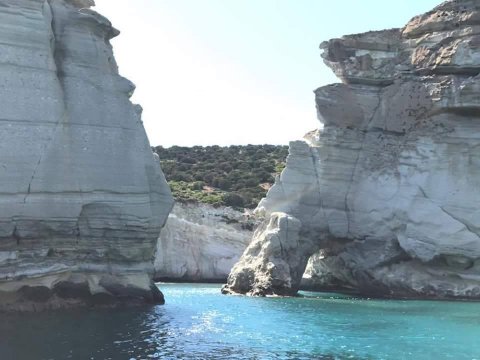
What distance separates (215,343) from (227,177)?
4677 cm

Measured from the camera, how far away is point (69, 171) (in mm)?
23062

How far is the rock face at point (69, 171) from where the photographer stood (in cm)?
2167

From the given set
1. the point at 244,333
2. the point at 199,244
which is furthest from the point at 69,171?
the point at 199,244

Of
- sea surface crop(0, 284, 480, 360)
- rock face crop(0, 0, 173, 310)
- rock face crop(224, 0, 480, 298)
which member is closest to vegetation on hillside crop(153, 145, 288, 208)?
rock face crop(224, 0, 480, 298)

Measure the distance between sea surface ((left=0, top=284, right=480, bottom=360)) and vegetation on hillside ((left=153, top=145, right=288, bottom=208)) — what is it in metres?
23.2

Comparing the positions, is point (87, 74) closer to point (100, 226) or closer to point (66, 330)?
point (100, 226)

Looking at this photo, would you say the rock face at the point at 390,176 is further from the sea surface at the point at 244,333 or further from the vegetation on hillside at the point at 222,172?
the vegetation on hillside at the point at 222,172

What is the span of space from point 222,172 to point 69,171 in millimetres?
44778

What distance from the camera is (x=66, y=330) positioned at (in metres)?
18.4

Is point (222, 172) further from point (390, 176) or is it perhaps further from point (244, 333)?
point (244, 333)

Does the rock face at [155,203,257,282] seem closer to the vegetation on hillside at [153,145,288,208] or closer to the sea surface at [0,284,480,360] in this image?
the vegetation on hillside at [153,145,288,208]

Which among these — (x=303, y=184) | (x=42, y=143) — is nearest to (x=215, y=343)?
(x=42, y=143)

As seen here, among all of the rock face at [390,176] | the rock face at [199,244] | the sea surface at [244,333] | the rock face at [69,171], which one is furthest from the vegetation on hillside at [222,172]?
the sea surface at [244,333]

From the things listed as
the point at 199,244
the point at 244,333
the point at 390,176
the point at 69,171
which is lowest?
the point at 244,333
